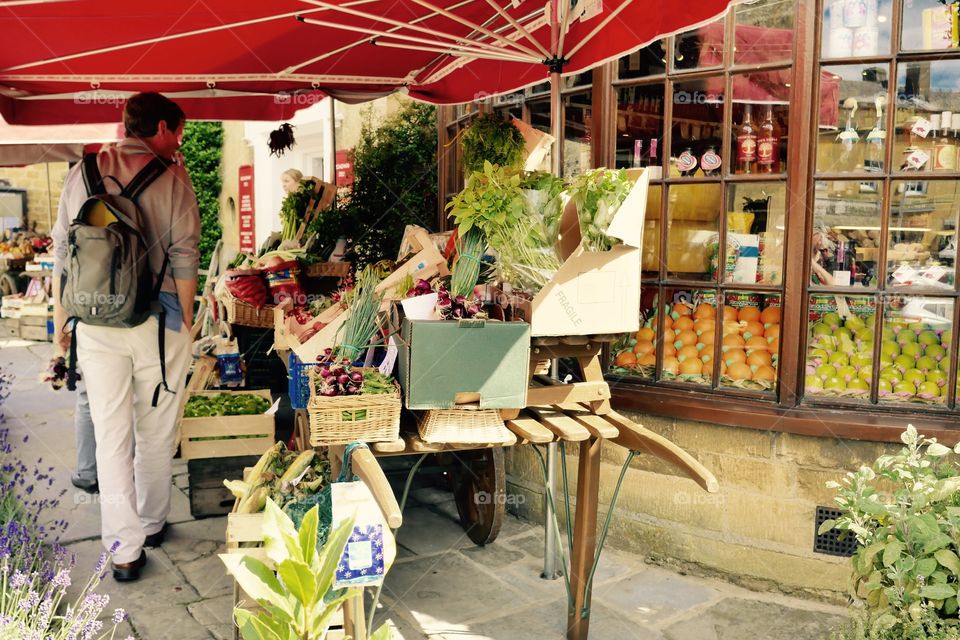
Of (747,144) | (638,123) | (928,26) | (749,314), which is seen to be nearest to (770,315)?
(749,314)

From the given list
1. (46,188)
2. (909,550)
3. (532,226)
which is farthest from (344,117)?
(46,188)

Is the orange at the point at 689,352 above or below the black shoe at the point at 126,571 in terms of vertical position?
above

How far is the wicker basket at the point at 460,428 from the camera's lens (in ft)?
9.72

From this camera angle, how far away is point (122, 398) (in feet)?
13.4

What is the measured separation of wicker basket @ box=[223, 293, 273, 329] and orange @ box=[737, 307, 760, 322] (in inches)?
133

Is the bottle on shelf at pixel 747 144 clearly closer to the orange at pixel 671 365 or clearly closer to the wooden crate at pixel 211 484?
the orange at pixel 671 365

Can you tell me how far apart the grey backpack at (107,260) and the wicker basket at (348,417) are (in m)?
1.54

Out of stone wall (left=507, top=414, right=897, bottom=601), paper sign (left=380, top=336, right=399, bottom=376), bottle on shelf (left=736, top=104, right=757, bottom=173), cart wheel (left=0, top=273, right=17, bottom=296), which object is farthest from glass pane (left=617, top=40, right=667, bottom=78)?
cart wheel (left=0, top=273, right=17, bottom=296)

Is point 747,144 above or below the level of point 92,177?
above

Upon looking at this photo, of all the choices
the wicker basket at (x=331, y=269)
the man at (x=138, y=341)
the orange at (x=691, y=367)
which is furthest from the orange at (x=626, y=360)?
the man at (x=138, y=341)

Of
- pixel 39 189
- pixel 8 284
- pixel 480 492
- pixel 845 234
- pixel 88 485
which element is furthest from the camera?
pixel 39 189

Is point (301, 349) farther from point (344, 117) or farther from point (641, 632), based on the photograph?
point (344, 117)

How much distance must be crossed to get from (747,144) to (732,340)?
3.42 feet

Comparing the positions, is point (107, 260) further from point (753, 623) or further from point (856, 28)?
point (856, 28)
